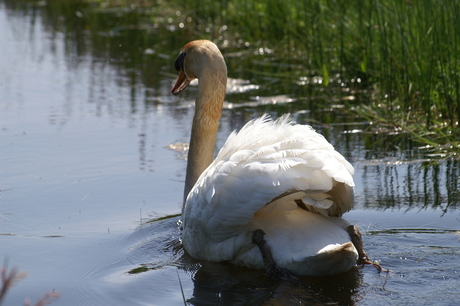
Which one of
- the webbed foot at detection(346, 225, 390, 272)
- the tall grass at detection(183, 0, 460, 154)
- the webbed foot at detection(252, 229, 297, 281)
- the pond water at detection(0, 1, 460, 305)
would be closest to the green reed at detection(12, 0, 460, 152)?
the tall grass at detection(183, 0, 460, 154)

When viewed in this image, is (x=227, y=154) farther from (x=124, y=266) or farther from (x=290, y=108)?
(x=290, y=108)

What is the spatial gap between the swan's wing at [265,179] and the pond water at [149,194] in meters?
0.40

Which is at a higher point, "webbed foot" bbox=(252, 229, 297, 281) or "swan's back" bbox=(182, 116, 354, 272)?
"swan's back" bbox=(182, 116, 354, 272)

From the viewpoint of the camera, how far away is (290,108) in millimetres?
8992

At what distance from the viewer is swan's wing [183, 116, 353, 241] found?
432 cm

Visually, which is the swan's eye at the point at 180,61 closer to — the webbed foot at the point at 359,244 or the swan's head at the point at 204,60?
the swan's head at the point at 204,60

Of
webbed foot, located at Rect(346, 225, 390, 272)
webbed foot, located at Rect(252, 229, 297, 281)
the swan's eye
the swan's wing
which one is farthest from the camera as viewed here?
the swan's eye

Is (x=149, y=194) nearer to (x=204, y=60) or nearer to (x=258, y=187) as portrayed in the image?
(x=204, y=60)

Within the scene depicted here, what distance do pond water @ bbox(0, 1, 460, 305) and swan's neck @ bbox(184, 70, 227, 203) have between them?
0.49 m

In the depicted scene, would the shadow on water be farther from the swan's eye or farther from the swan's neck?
the swan's eye

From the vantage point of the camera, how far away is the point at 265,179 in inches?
170

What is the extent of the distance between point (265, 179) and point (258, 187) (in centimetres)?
6

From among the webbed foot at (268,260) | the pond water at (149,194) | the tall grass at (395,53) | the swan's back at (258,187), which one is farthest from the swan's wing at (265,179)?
the tall grass at (395,53)

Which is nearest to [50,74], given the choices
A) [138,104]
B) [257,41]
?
[138,104]
